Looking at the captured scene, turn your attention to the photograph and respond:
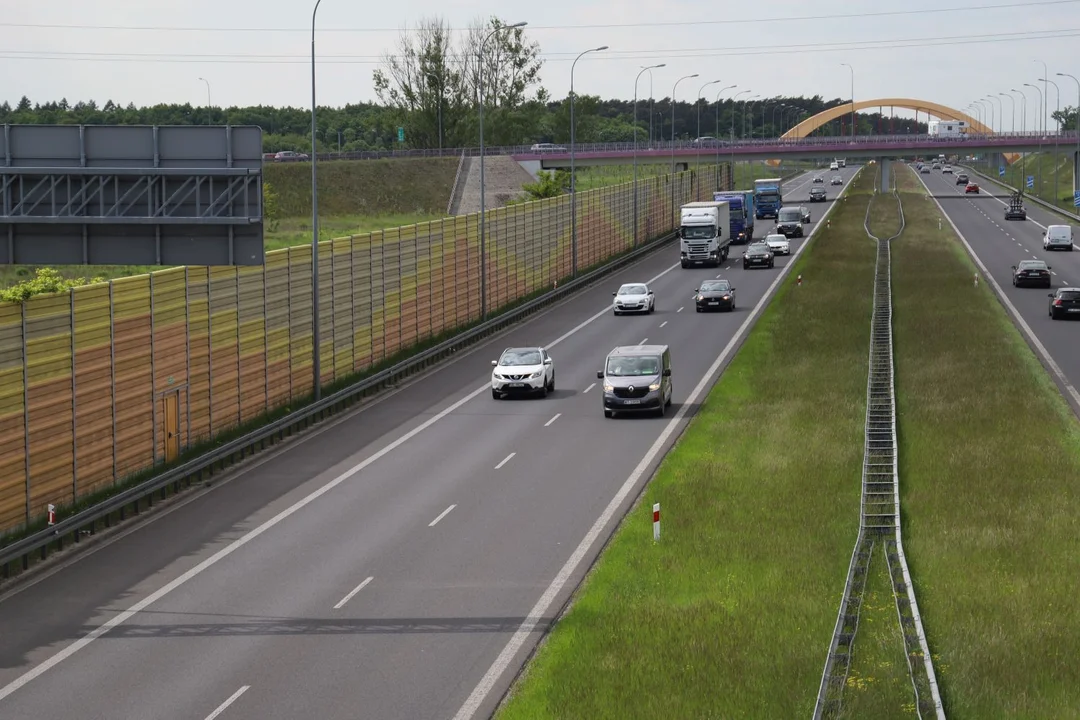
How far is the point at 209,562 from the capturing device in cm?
2703

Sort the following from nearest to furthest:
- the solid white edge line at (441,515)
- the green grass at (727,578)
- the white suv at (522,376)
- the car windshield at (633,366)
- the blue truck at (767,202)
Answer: the green grass at (727,578) < the solid white edge line at (441,515) < the car windshield at (633,366) < the white suv at (522,376) < the blue truck at (767,202)

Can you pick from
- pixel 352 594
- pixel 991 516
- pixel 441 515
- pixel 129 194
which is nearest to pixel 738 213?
pixel 991 516

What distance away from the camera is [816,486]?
32.1 metres

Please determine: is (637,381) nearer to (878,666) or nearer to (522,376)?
(522,376)

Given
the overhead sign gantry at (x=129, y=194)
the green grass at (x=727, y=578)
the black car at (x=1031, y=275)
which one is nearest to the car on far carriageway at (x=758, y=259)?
the black car at (x=1031, y=275)

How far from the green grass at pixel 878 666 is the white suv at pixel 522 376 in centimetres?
2021

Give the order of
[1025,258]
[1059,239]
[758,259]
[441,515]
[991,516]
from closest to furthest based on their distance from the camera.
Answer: [991,516], [441,515], [758,259], [1025,258], [1059,239]

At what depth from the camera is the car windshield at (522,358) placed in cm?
4566

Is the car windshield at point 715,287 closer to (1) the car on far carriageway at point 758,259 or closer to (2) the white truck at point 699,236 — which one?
(1) the car on far carriageway at point 758,259

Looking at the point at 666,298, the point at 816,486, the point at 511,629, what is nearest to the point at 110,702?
the point at 511,629

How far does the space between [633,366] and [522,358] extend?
5.02 m

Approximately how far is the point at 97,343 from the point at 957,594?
1855 centimetres

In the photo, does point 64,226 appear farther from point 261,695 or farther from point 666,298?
point 666,298

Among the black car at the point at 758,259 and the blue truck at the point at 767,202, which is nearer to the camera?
the black car at the point at 758,259
